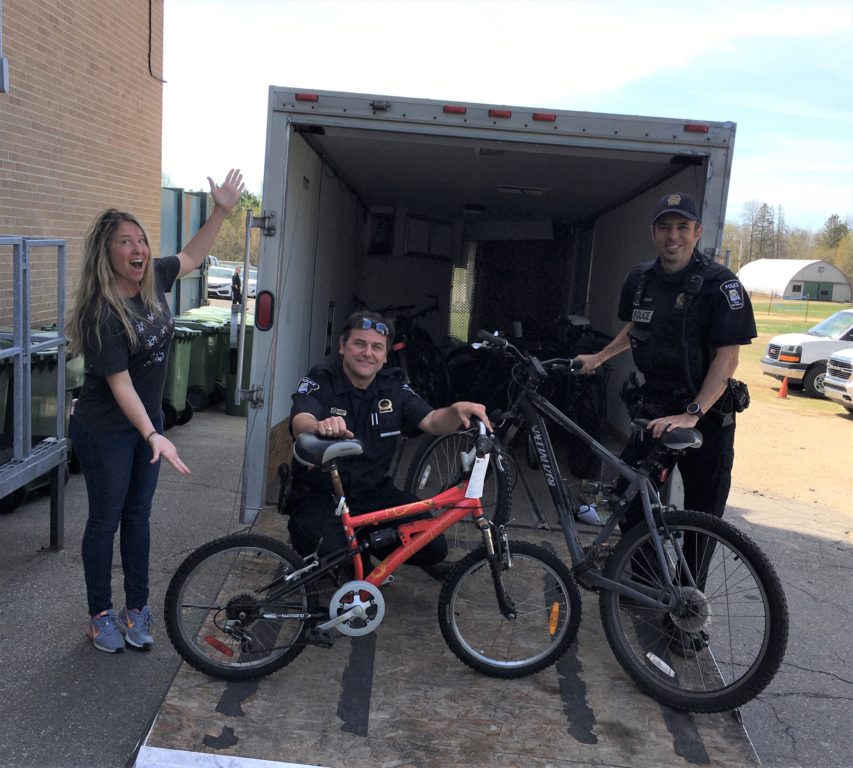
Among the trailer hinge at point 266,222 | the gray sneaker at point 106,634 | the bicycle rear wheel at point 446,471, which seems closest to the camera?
the gray sneaker at point 106,634

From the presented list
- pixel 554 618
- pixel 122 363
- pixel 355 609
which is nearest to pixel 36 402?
pixel 122 363

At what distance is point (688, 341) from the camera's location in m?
3.48

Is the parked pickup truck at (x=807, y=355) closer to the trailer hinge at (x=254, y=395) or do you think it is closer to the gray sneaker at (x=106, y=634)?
the trailer hinge at (x=254, y=395)

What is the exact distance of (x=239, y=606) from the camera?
3.03 meters

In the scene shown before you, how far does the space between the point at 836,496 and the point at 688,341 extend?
203 inches

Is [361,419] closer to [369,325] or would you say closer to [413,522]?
[369,325]

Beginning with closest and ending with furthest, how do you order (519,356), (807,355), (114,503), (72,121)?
(114,503) < (519,356) < (72,121) < (807,355)

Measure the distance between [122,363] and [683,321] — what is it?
2.30 m

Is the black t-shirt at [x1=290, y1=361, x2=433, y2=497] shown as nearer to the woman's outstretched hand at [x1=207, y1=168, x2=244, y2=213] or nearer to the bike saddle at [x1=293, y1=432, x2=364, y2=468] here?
the bike saddle at [x1=293, y1=432, x2=364, y2=468]

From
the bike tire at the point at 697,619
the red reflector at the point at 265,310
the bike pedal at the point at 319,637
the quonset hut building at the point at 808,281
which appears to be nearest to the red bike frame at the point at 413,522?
the bike pedal at the point at 319,637

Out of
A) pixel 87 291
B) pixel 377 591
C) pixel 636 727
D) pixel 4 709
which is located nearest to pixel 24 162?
pixel 87 291

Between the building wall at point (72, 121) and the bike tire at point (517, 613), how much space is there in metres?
5.55

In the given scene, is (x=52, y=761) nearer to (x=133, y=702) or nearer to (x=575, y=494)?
(x=133, y=702)

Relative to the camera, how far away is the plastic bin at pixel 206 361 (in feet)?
28.2
